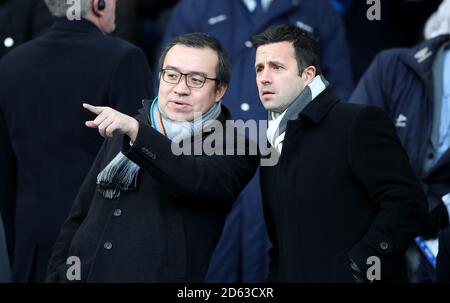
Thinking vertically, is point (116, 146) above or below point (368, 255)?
above

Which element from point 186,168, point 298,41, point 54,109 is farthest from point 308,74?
point 54,109

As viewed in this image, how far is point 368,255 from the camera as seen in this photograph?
4.23 m

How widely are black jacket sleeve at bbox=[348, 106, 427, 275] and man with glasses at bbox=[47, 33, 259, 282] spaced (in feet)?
1.60

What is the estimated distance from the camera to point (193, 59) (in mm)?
4594

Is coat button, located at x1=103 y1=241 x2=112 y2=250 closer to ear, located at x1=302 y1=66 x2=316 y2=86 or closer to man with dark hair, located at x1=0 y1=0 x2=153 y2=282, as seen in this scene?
man with dark hair, located at x1=0 y1=0 x2=153 y2=282

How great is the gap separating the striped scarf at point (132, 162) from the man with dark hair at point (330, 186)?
0.89 ft

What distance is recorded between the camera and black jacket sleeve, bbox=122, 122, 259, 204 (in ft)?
14.0

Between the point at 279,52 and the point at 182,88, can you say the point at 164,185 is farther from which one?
the point at 279,52

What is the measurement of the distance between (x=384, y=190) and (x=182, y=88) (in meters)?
0.89

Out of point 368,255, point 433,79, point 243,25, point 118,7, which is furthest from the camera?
point 118,7

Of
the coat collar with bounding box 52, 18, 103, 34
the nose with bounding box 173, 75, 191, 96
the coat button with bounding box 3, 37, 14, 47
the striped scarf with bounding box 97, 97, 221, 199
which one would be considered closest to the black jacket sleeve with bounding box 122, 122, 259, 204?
the striped scarf with bounding box 97, 97, 221, 199

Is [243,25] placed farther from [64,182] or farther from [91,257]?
[91,257]
